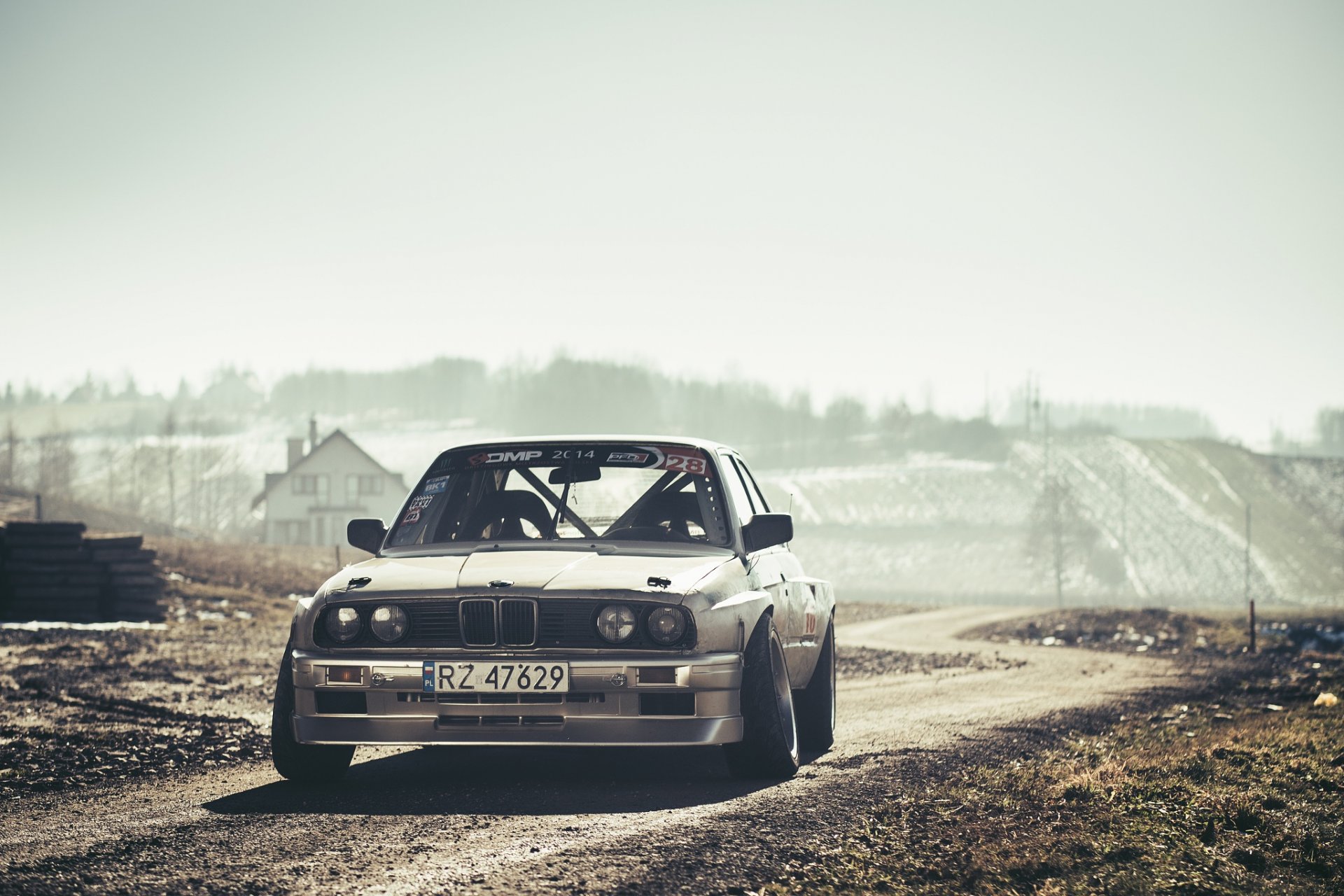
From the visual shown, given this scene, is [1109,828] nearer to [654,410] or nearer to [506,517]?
[506,517]

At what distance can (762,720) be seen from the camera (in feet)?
20.0

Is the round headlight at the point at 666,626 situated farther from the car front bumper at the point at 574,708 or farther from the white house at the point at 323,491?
the white house at the point at 323,491

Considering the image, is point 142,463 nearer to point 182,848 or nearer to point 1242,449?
point 1242,449

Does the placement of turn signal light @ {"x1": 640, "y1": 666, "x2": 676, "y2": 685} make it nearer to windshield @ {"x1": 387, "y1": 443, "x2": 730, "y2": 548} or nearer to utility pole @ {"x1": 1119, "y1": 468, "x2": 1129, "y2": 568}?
windshield @ {"x1": 387, "y1": 443, "x2": 730, "y2": 548}

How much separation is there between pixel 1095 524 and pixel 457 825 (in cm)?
11322

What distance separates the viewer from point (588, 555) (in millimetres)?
6449

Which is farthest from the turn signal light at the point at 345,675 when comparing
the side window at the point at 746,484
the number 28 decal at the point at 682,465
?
Result: the side window at the point at 746,484

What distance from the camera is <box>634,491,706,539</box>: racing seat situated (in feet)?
23.5

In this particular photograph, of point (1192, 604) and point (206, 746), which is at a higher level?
point (206, 746)

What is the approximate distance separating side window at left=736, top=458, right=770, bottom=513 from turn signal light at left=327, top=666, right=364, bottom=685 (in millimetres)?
3101

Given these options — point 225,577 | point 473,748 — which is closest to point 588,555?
point 473,748

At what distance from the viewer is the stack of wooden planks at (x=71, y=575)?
988 inches

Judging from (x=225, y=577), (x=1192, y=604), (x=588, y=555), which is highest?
(x=588, y=555)

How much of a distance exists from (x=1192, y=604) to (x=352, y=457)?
2139 inches
